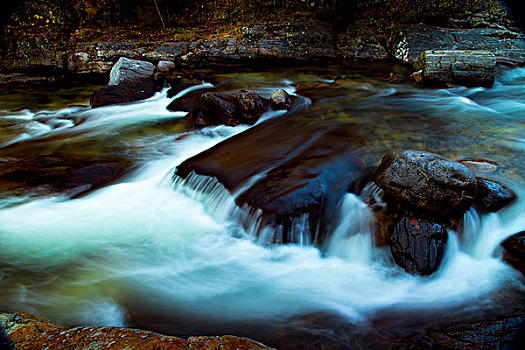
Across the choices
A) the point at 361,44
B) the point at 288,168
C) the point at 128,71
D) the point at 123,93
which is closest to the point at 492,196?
the point at 288,168

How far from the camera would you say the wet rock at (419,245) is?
10.9ft

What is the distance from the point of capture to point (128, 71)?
9.48 m

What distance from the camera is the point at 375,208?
3945 millimetres

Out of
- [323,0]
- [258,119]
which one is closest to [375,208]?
[258,119]

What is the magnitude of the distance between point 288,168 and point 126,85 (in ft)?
23.0

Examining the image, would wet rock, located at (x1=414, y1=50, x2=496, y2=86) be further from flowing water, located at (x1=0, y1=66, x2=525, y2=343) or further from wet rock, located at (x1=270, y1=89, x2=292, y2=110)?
wet rock, located at (x1=270, y1=89, x2=292, y2=110)

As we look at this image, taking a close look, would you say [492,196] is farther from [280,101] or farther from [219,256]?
[280,101]

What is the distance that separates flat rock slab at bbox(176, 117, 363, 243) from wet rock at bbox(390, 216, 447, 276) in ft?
2.95

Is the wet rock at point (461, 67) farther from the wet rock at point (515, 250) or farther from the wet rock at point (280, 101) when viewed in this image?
the wet rock at point (515, 250)

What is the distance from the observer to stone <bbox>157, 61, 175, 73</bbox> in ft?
36.9

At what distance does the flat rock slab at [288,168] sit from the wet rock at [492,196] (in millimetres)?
1492

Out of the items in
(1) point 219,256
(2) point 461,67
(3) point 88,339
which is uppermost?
(2) point 461,67

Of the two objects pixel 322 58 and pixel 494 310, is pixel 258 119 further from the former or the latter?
pixel 322 58

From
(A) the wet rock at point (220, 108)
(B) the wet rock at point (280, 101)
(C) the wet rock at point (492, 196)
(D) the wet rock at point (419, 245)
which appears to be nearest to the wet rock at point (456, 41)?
(B) the wet rock at point (280, 101)
